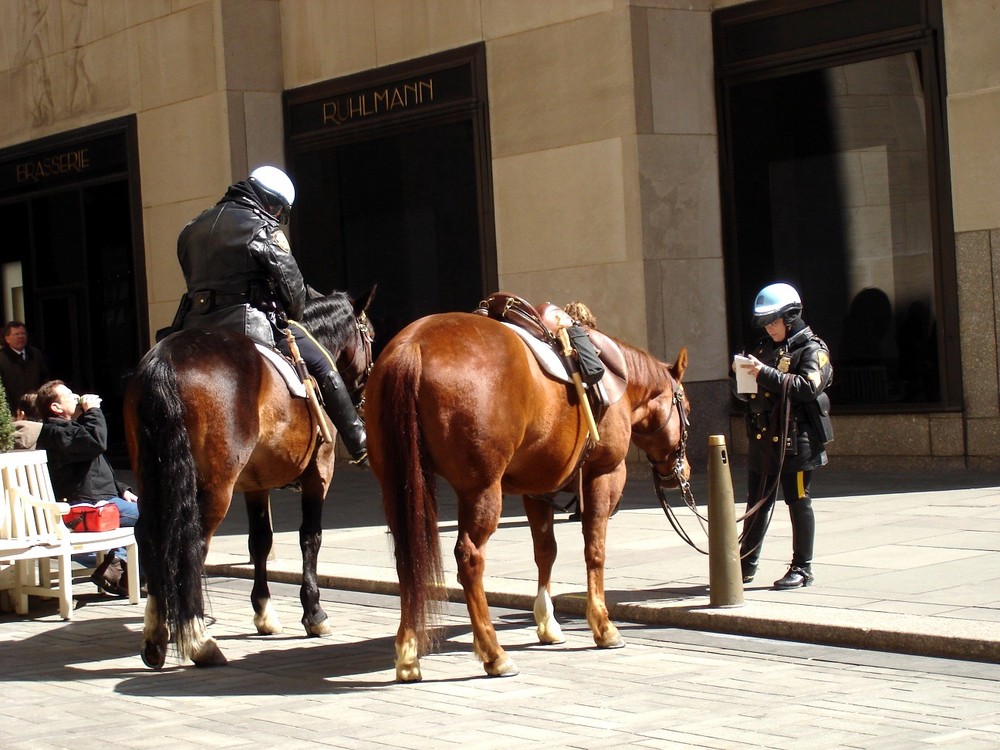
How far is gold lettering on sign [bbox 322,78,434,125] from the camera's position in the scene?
17.6m

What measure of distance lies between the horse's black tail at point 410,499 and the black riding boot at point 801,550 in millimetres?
2610

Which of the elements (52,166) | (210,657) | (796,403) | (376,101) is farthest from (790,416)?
(52,166)

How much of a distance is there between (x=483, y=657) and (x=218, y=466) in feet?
5.50

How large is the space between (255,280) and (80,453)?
2352mm

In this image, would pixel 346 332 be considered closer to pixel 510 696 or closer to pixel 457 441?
pixel 457 441

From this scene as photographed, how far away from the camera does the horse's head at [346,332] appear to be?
28.5ft

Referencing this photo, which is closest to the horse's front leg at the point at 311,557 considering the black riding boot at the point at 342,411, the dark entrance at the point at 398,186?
the black riding boot at the point at 342,411

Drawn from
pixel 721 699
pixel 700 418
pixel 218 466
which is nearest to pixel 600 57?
pixel 700 418

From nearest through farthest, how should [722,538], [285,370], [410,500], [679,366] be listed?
[410,500], [285,370], [722,538], [679,366]

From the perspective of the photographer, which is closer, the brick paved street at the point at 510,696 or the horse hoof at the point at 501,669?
the brick paved street at the point at 510,696

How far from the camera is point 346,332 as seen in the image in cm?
885

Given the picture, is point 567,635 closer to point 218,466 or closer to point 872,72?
point 218,466

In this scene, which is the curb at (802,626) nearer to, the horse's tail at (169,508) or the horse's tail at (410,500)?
the horse's tail at (410,500)

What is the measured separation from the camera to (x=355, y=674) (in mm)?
7020
